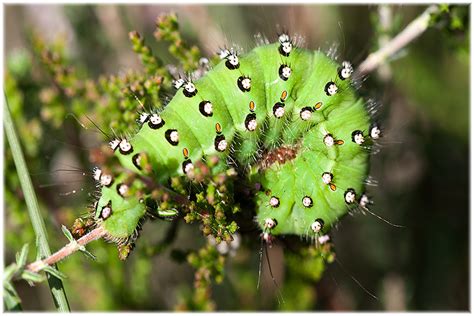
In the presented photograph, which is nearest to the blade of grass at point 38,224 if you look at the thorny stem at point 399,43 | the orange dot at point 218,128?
the orange dot at point 218,128

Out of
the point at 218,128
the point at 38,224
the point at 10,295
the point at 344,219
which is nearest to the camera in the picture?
the point at 10,295

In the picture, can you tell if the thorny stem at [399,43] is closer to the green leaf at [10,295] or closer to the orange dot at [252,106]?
the orange dot at [252,106]

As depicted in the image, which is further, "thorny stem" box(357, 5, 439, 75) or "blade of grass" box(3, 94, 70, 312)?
"thorny stem" box(357, 5, 439, 75)

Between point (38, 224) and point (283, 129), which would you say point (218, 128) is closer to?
point (283, 129)

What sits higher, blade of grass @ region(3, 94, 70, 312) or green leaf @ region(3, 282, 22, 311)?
blade of grass @ region(3, 94, 70, 312)

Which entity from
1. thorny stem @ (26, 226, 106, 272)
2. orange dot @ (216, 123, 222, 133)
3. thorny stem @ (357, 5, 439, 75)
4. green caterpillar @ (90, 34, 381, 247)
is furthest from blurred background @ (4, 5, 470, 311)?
thorny stem @ (26, 226, 106, 272)

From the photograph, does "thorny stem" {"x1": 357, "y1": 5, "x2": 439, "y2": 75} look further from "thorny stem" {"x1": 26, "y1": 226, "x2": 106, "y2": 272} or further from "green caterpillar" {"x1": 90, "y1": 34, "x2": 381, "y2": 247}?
"thorny stem" {"x1": 26, "y1": 226, "x2": 106, "y2": 272}

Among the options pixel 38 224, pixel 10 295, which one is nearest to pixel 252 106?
pixel 38 224

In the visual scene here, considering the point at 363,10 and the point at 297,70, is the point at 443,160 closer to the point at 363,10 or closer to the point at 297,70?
the point at 363,10
